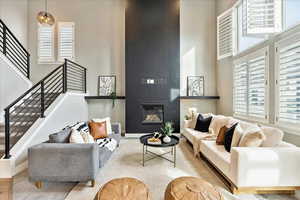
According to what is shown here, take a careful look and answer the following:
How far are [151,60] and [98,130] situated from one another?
3004 mm

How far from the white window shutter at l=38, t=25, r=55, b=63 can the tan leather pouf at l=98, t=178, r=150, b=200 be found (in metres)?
5.83

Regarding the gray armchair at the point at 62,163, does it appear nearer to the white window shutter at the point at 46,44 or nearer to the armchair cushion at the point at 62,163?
the armchair cushion at the point at 62,163

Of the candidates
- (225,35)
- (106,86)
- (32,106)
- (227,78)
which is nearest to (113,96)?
(106,86)

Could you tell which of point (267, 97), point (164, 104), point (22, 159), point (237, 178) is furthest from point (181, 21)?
point (22, 159)

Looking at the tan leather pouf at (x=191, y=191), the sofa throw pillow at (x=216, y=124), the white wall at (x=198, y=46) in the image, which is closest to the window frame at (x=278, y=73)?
the sofa throw pillow at (x=216, y=124)

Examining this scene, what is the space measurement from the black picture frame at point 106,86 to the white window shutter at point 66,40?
1303 millimetres

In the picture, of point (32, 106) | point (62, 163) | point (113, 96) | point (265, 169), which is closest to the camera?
point (265, 169)

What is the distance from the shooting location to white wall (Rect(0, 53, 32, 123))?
428cm

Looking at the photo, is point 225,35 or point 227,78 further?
point 227,78

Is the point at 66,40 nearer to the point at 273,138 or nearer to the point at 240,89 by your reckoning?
the point at 240,89

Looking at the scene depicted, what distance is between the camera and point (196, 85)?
6309 mm

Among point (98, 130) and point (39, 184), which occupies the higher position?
point (98, 130)

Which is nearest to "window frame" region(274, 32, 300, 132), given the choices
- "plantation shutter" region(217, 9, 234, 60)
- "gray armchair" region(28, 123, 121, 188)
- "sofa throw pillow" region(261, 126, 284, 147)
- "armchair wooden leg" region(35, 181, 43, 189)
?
"sofa throw pillow" region(261, 126, 284, 147)

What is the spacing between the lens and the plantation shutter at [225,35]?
16.4 ft
